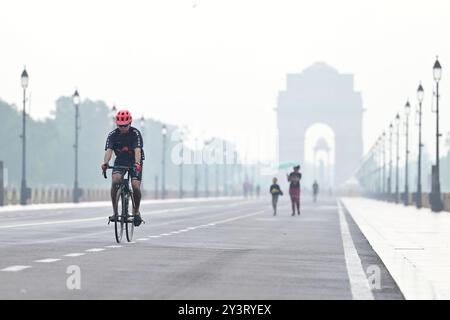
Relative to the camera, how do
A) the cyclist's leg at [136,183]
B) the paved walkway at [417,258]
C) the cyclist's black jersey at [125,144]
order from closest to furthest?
the paved walkway at [417,258] < the cyclist's black jersey at [125,144] < the cyclist's leg at [136,183]

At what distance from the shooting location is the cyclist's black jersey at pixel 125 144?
2017 cm

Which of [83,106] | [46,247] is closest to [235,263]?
[46,247]

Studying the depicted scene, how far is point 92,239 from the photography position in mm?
22766

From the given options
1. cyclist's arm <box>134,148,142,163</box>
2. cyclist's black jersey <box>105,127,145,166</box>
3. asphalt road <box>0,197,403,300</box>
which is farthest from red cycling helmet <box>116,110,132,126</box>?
asphalt road <box>0,197,403,300</box>

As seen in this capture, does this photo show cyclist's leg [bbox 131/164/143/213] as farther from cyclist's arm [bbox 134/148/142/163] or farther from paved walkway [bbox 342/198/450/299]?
paved walkway [bbox 342/198/450/299]

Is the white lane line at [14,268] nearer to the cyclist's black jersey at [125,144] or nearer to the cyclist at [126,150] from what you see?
the cyclist at [126,150]

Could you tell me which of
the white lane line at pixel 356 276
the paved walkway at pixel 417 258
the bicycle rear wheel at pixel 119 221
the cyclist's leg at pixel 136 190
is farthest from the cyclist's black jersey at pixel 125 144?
the paved walkway at pixel 417 258

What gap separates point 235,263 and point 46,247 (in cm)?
386

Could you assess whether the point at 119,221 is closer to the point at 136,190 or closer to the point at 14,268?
Result: the point at 136,190

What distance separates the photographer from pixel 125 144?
20266 millimetres

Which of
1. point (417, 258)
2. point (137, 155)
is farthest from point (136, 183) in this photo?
point (417, 258)

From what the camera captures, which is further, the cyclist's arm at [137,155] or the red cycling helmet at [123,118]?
the cyclist's arm at [137,155]

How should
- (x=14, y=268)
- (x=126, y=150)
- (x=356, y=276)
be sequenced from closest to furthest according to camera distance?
(x=14, y=268)
(x=356, y=276)
(x=126, y=150)
